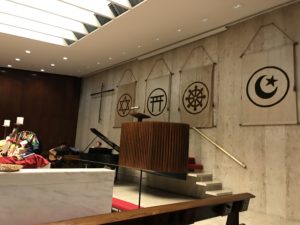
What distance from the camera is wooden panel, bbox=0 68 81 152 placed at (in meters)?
10.8

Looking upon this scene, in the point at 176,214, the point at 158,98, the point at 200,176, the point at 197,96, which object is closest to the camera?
the point at 176,214

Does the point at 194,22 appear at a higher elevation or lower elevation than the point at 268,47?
higher

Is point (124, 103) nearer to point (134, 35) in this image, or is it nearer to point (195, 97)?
point (134, 35)

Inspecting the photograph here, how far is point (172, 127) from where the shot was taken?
A: 18.6 ft

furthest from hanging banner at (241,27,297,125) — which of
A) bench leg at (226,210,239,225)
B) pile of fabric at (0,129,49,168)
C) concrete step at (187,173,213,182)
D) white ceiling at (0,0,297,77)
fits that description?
pile of fabric at (0,129,49,168)

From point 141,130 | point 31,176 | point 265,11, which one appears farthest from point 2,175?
point 265,11

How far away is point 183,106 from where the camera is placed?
712 cm

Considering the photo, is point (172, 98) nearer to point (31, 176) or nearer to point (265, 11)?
point (265, 11)

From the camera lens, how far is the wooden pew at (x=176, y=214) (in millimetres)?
1576

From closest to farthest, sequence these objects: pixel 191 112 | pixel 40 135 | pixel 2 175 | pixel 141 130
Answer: pixel 2 175
pixel 141 130
pixel 191 112
pixel 40 135

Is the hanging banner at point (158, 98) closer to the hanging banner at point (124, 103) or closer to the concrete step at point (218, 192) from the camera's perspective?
the hanging banner at point (124, 103)

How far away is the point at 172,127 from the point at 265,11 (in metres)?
3.16

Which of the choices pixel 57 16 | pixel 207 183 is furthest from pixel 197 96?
pixel 57 16

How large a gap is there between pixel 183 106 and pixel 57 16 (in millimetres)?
3866
